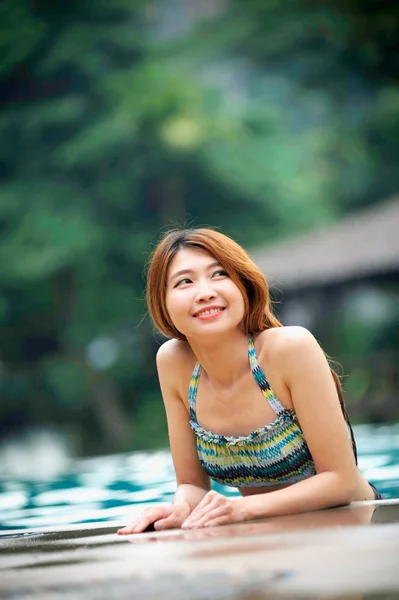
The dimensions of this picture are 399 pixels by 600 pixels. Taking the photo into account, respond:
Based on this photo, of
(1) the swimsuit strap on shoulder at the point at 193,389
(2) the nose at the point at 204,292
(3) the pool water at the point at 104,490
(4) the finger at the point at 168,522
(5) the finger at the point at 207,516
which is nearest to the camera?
(5) the finger at the point at 207,516

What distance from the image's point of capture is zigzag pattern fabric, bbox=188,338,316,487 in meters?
2.05

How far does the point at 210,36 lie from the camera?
1655 cm

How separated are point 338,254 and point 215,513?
11734mm

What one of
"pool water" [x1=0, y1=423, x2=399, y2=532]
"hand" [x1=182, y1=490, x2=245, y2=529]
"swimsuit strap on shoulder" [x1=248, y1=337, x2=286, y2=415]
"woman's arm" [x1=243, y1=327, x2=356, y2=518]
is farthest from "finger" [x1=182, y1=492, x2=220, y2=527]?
"pool water" [x1=0, y1=423, x2=399, y2=532]

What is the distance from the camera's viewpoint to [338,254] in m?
13.3

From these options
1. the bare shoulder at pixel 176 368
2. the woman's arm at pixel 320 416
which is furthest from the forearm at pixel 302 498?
the bare shoulder at pixel 176 368

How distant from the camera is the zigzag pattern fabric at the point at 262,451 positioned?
2049 millimetres

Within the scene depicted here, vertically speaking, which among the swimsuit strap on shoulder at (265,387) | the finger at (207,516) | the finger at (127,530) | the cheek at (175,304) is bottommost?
the finger at (207,516)

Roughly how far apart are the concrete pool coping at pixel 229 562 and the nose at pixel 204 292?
0.51m

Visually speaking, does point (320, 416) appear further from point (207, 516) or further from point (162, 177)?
point (162, 177)

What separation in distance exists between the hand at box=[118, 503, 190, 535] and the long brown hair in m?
0.46

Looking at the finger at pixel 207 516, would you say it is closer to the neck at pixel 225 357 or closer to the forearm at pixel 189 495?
the forearm at pixel 189 495

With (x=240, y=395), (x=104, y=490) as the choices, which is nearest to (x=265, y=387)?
(x=240, y=395)

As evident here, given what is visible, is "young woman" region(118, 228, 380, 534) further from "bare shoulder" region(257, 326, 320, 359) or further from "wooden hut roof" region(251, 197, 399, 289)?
"wooden hut roof" region(251, 197, 399, 289)
